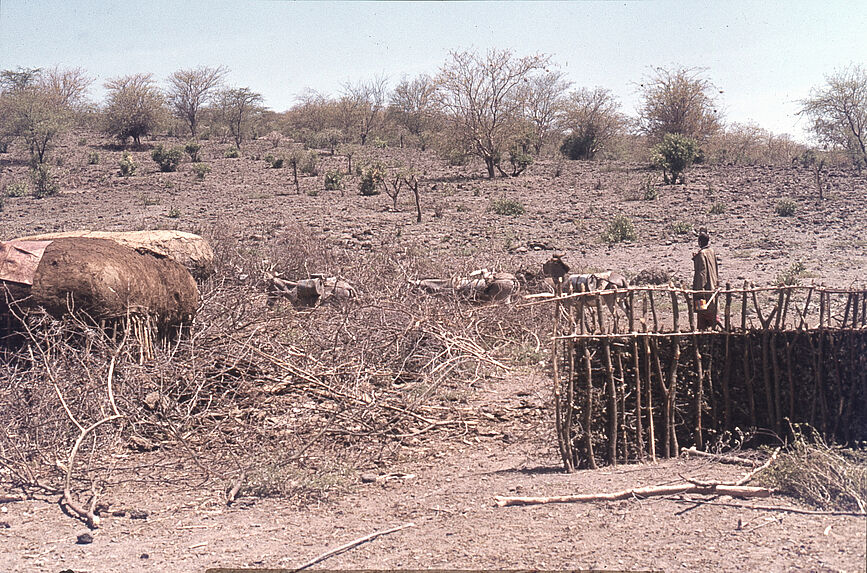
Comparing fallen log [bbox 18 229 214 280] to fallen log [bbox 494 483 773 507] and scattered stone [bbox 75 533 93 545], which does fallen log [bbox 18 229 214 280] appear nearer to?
scattered stone [bbox 75 533 93 545]

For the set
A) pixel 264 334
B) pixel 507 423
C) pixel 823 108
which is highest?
pixel 823 108

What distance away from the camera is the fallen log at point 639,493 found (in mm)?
3760

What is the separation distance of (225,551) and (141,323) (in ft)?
9.28

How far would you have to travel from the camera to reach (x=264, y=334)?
674 centimetres

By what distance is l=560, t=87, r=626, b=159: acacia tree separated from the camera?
97.3ft

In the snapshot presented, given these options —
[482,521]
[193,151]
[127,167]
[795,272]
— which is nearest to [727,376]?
[482,521]

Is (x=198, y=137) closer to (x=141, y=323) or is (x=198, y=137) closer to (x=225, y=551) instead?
(x=141, y=323)

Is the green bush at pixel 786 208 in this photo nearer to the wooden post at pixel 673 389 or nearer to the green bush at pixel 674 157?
the green bush at pixel 674 157

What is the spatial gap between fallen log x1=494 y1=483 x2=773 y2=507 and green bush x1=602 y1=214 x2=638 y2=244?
11.1 meters

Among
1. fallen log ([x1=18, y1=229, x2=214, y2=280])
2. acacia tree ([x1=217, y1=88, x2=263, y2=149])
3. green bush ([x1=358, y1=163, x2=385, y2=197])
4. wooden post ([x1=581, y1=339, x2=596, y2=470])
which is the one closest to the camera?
wooden post ([x1=581, y1=339, x2=596, y2=470])

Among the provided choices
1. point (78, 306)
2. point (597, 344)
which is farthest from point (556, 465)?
point (78, 306)

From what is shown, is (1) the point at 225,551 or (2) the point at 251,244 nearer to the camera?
(1) the point at 225,551

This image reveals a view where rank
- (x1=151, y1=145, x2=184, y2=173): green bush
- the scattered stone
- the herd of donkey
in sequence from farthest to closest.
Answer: (x1=151, y1=145, x2=184, y2=173): green bush → the herd of donkey → the scattered stone

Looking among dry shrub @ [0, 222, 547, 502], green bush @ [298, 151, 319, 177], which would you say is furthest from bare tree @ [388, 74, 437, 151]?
dry shrub @ [0, 222, 547, 502]
